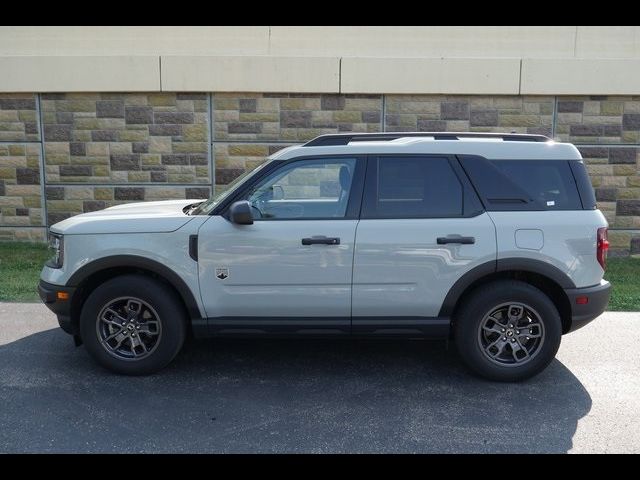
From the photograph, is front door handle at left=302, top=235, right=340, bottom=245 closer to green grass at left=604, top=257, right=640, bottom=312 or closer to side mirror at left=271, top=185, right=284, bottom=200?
side mirror at left=271, top=185, right=284, bottom=200

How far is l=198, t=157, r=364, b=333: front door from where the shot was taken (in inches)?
178

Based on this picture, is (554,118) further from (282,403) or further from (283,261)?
(282,403)

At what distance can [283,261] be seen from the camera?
4.54 metres

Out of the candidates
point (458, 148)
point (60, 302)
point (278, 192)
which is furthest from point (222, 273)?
point (458, 148)

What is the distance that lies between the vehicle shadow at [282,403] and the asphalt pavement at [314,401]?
0.01 metres

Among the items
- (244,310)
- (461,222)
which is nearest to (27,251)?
(244,310)

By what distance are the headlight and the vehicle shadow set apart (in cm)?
87

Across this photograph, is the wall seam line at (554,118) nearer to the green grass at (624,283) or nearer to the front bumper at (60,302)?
the green grass at (624,283)

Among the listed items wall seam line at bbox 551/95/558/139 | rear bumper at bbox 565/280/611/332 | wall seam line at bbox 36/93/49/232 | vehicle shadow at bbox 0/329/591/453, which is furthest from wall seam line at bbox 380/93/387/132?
wall seam line at bbox 36/93/49/232

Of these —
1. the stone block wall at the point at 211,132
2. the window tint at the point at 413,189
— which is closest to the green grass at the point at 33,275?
the stone block wall at the point at 211,132

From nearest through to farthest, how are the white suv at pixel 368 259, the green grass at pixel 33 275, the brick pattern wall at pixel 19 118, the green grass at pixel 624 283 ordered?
1. the white suv at pixel 368 259
2. the green grass at pixel 624 283
3. the green grass at pixel 33 275
4. the brick pattern wall at pixel 19 118

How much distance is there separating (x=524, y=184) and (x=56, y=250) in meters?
3.74

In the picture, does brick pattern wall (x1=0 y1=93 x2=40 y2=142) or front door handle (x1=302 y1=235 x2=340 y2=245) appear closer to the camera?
front door handle (x1=302 y1=235 x2=340 y2=245)

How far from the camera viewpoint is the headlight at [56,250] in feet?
15.4
